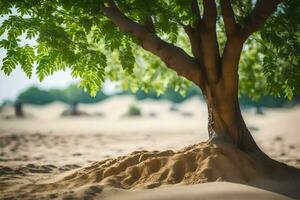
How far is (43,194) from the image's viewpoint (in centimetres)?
648

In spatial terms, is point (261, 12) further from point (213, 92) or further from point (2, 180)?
point (2, 180)

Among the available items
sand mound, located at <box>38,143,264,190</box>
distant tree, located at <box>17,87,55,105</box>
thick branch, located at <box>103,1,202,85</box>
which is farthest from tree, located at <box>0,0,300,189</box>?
distant tree, located at <box>17,87,55,105</box>

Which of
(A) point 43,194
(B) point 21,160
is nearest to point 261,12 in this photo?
(A) point 43,194

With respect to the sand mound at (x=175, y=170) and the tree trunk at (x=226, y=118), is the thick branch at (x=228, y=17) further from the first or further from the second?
the sand mound at (x=175, y=170)

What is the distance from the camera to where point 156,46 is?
8.06 meters

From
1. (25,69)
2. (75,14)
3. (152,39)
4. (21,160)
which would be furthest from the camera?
(21,160)

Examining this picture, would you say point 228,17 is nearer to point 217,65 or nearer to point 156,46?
point 217,65

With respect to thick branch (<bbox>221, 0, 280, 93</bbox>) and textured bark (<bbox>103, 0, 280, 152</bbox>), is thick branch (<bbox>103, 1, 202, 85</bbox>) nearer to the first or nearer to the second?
textured bark (<bbox>103, 0, 280, 152</bbox>)

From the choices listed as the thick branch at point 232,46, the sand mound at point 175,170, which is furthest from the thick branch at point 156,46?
the sand mound at point 175,170

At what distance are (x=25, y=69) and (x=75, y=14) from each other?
4.76 ft

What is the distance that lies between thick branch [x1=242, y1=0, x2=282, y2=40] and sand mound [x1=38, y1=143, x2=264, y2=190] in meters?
2.48

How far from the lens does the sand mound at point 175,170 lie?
6.96 metres

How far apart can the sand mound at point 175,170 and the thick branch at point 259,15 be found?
2.48 m

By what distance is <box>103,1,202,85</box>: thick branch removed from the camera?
762 cm
